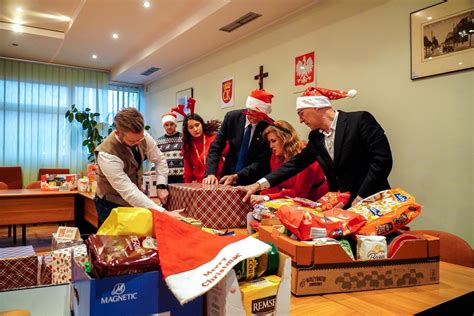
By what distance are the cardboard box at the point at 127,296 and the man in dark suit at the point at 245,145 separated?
4.54 feet

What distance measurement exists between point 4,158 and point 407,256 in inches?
259

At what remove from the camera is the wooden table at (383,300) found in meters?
0.84

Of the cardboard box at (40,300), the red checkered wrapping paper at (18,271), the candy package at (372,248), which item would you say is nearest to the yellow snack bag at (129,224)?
the cardboard box at (40,300)

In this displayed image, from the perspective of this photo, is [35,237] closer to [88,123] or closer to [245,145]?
[88,123]

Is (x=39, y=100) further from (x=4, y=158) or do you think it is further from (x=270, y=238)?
(x=270, y=238)

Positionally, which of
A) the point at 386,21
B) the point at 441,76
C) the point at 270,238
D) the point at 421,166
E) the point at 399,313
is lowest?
the point at 399,313

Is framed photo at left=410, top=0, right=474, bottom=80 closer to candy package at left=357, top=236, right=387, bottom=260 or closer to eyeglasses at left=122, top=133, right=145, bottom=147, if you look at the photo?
candy package at left=357, top=236, right=387, bottom=260

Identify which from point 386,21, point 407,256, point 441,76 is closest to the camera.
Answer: point 407,256

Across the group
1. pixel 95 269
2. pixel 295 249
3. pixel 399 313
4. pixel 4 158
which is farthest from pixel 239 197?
pixel 4 158

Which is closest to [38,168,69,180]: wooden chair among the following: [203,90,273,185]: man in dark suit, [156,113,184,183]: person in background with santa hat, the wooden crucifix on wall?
[156,113,184,183]: person in background with santa hat

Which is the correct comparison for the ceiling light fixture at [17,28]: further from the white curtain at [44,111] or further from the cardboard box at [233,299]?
the cardboard box at [233,299]

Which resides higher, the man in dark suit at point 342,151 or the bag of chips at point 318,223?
the man in dark suit at point 342,151

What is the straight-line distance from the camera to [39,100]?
247 inches

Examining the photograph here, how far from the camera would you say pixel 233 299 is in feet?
2.06
